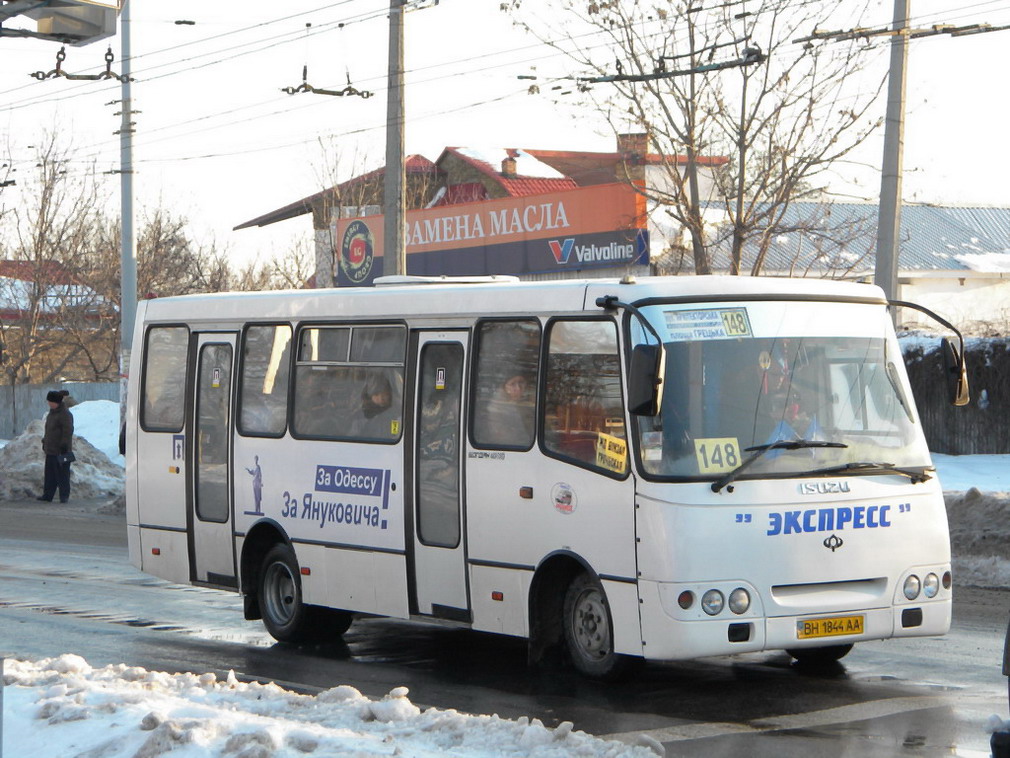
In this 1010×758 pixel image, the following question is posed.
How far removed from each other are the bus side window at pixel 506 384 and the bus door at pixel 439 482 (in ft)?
0.54

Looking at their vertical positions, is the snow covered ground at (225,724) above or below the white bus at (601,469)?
below

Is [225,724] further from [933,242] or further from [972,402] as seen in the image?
[933,242]

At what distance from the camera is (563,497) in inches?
365

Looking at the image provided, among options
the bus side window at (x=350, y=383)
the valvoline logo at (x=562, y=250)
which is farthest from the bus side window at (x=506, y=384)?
the valvoline logo at (x=562, y=250)

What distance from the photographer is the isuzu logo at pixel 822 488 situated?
872 cm

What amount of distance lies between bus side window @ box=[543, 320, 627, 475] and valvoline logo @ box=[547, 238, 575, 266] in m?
24.9

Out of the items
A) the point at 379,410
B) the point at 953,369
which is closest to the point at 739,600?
the point at 953,369

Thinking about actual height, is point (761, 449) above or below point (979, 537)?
above

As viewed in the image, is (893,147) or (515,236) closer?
(893,147)

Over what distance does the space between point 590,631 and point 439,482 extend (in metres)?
1.65

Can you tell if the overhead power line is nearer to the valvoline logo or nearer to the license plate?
the license plate

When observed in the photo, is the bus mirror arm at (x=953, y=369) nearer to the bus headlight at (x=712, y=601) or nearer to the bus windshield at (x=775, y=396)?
the bus windshield at (x=775, y=396)

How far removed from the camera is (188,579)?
40.9ft

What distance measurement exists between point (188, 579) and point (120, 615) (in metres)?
0.96
